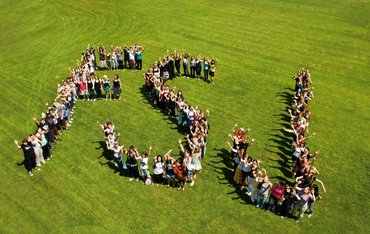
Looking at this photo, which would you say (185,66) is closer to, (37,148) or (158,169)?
(158,169)

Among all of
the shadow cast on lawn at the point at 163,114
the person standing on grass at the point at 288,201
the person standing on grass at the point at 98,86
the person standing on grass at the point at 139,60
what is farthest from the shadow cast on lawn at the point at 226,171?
the person standing on grass at the point at 139,60

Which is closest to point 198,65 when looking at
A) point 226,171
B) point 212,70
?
point 212,70

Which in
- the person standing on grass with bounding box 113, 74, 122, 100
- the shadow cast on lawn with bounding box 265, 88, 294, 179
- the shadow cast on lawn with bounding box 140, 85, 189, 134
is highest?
the person standing on grass with bounding box 113, 74, 122, 100

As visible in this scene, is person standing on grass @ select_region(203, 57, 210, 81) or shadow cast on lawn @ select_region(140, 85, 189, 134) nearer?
shadow cast on lawn @ select_region(140, 85, 189, 134)

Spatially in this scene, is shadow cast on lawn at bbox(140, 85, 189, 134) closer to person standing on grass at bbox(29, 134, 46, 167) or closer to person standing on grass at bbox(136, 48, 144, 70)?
person standing on grass at bbox(136, 48, 144, 70)

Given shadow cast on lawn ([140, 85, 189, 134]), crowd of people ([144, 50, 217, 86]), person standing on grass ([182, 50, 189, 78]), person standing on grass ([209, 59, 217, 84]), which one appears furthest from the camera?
person standing on grass ([182, 50, 189, 78])

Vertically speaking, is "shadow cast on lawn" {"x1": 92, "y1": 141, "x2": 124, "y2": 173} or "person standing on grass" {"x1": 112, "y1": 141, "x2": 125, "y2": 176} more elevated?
"person standing on grass" {"x1": 112, "y1": 141, "x2": 125, "y2": 176}

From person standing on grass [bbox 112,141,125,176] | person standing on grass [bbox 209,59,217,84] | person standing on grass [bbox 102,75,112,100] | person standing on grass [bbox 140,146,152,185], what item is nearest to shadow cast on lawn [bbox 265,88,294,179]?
person standing on grass [bbox 209,59,217,84]
